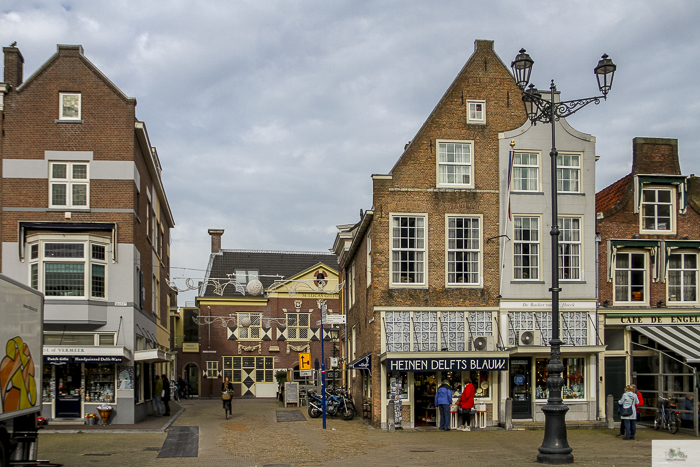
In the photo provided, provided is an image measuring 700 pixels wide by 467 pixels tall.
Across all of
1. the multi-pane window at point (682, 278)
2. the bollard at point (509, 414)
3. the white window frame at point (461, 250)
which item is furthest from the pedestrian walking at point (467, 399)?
the multi-pane window at point (682, 278)

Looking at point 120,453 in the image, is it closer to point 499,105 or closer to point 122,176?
point 122,176

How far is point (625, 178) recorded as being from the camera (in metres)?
27.6

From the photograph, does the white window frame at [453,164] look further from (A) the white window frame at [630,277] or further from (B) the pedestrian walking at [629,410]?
(B) the pedestrian walking at [629,410]

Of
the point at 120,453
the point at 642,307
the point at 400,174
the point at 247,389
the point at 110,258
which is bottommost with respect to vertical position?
the point at 247,389

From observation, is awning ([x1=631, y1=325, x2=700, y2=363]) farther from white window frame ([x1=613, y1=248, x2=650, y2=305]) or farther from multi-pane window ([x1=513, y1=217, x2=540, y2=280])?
multi-pane window ([x1=513, y1=217, x2=540, y2=280])

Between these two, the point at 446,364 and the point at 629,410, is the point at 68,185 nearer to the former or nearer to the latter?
the point at 446,364

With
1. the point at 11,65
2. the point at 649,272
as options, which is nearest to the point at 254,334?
the point at 11,65

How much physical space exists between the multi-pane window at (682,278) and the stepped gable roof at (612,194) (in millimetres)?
2841

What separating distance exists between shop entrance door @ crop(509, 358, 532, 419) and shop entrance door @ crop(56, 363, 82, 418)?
590 inches

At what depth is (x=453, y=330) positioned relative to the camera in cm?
2488

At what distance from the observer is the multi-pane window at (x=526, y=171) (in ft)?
84.6

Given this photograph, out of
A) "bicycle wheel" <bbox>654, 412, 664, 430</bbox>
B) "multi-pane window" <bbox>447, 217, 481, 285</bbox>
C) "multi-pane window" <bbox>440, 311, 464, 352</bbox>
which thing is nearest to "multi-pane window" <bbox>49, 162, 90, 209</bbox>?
"multi-pane window" <bbox>447, 217, 481, 285</bbox>

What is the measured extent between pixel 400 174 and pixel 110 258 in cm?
1076

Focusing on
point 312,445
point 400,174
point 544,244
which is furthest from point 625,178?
point 312,445
